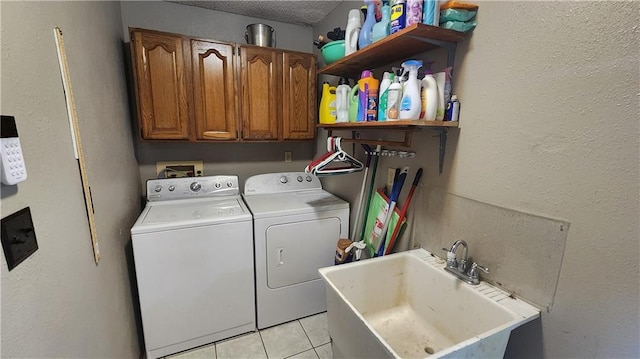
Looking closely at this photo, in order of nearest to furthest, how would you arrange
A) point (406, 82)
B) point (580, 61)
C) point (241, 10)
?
point (580, 61) < point (406, 82) < point (241, 10)

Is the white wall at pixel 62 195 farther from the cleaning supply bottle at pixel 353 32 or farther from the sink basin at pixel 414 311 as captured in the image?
the cleaning supply bottle at pixel 353 32

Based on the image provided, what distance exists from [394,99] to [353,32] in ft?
1.95

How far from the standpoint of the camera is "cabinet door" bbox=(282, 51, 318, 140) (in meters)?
2.21

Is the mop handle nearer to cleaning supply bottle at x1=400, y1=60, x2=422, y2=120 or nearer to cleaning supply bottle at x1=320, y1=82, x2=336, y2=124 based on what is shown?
cleaning supply bottle at x1=400, y1=60, x2=422, y2=120

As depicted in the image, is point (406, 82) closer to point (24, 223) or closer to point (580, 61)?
point (580, 61)

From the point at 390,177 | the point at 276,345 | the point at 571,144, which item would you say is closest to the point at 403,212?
the point at 390,177

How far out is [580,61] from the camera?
0.83 metres

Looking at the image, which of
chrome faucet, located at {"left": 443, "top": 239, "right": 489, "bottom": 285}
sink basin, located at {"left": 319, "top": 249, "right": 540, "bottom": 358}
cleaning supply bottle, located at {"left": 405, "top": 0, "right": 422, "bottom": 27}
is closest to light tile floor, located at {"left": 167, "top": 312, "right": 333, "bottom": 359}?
sink basin, located at {"left": 319, "top": 249, "right": 540, "bottom": 358}

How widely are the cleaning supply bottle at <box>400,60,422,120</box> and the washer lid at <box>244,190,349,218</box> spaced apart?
102cm

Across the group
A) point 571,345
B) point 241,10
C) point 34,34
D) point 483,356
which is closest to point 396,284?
point 483,356

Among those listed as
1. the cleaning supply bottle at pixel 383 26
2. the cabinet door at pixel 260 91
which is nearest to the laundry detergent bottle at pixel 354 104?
the cleaning supply bottle at pixel 383 26

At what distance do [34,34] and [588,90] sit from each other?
1.78 metres

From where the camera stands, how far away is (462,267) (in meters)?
1.21

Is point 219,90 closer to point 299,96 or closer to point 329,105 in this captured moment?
point 299,96
